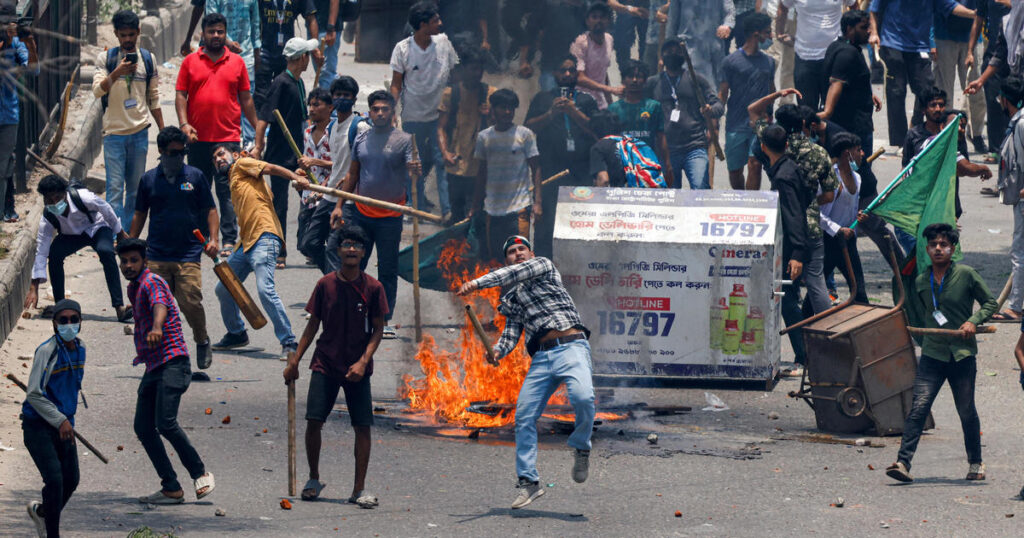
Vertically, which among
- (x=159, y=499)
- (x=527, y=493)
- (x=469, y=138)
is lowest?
(x=159, y=499)

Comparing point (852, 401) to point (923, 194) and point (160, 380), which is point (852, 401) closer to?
point (923, 194)

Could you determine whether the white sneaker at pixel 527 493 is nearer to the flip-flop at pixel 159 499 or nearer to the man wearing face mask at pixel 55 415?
the flip-flop at pixel 159 499

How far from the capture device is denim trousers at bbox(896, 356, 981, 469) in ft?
28.8

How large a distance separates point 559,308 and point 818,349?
2279 mm

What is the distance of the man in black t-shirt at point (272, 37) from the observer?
15406 millimetres

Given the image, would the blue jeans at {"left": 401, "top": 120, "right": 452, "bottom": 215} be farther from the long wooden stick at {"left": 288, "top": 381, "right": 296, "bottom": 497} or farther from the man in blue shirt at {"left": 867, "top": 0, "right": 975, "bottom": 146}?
the long wooden stick at {"left": 288, "top": 381, "right": 296, "bottom": 497}

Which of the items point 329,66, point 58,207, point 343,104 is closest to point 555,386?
point 343,104

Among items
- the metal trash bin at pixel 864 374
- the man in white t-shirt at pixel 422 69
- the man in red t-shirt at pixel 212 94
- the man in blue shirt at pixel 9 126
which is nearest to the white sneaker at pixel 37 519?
the metal trash bin at pixel 864 374

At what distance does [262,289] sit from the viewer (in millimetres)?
11023

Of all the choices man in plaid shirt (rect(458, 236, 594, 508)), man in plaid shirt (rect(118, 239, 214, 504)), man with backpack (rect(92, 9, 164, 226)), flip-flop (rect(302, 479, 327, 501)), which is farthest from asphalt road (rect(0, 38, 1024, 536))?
man with backpack (rect(92, 9, 164, 226))

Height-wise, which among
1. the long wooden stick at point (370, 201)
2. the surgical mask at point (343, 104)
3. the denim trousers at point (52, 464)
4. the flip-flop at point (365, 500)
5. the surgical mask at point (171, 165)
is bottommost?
the flip-flop at point (365, 500)

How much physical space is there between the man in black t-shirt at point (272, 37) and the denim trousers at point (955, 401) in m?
8.43

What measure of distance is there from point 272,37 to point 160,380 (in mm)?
7791

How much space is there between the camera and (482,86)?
13.9 metres
